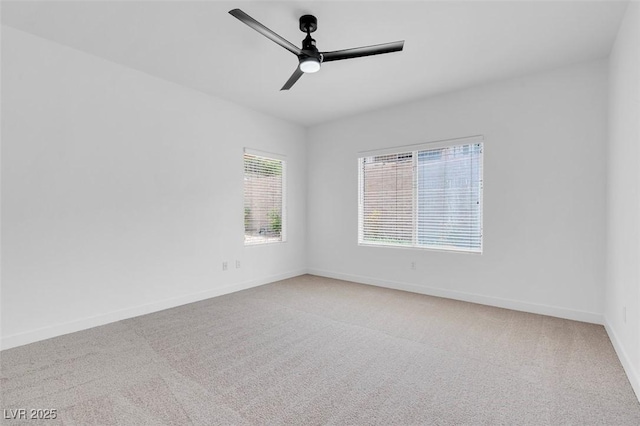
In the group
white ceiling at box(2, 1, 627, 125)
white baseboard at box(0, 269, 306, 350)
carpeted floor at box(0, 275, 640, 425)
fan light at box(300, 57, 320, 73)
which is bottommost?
carpeted floor at box(0, 275, 640, 425)

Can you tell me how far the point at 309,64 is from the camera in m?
2.64

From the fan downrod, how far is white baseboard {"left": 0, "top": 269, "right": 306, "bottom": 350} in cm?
348

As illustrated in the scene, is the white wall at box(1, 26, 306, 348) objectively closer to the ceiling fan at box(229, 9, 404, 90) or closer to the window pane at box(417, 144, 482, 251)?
the ceiling fan at box(229, 9, 404, 90)

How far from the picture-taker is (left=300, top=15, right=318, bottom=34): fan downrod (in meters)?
2.53

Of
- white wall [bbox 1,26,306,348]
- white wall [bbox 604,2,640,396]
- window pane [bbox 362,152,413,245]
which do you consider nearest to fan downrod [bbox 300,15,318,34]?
Result: white wall [bbox 1,26,306,348]

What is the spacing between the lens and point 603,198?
326cm

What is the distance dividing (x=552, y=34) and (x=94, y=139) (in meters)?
4.71

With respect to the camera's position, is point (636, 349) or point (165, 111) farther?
point (165, 111)

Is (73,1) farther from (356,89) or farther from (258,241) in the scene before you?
(258,241)

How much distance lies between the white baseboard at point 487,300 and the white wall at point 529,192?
1 centimetres

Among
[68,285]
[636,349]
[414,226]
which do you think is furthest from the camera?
[414,226]

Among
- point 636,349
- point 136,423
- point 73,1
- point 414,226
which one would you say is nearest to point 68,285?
point 136,423

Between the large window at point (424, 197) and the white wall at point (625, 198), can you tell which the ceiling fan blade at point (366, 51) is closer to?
the white wall at point (625, 198)

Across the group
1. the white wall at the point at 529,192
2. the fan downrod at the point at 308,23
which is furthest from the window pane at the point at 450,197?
the fan downrod at the point at 308,23
